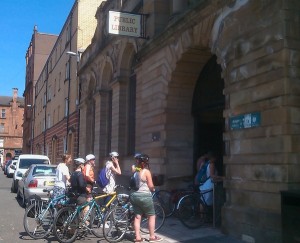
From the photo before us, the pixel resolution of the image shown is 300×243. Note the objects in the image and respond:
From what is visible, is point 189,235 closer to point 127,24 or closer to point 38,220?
point 38,220

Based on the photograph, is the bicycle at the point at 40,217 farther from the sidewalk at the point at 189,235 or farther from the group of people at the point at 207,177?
the group of people at the point at 207,177

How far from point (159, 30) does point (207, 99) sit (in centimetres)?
352

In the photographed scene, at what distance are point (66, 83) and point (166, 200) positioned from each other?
76.1 feet

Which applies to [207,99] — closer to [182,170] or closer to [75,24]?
[182,170]

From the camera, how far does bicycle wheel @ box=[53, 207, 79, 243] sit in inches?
334

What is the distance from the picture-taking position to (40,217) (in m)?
8.83

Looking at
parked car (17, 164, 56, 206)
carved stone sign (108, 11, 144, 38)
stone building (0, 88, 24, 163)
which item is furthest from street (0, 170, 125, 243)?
stone building (0, 88, 24, 163)

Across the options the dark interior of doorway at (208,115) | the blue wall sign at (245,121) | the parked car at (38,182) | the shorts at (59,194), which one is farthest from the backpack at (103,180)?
the blue wall sign at (245,121)

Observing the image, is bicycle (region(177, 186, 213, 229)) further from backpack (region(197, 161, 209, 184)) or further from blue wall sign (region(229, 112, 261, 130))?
blue wall sign (region(229, 112, 261, 130))

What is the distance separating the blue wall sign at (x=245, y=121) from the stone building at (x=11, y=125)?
91.3 metres

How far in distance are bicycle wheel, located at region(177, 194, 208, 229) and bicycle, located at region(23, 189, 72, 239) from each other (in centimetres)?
275

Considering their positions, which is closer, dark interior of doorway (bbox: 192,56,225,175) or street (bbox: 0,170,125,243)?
street (bbox: 0,170,125,243)

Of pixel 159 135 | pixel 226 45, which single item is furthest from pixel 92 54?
pixel 226 45

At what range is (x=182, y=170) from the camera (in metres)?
13.0
